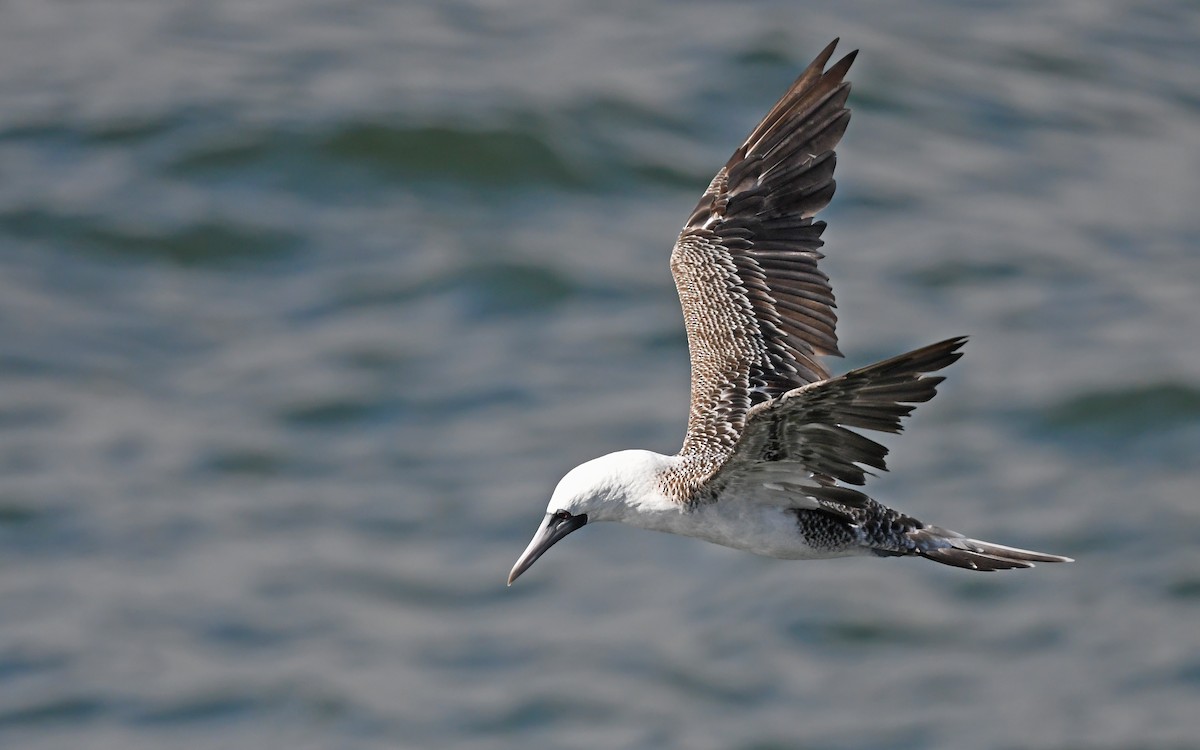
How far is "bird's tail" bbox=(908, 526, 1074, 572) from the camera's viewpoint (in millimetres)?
10078

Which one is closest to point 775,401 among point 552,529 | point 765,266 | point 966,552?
point 966,552

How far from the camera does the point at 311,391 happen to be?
23.6 metres

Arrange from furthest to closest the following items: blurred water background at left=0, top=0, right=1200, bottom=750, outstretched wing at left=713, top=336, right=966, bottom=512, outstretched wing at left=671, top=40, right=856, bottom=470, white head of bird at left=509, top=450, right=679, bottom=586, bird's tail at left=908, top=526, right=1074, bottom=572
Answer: blurred water background at left=0, top=0, right=1200, bottom=750 < outstretched wing at left=671, top=40, right=856, bottom=470 < white head of bird at left=509, top=450, right=679, bottom=586 < bird's tail at left=908, top=526, right=1074, bottom=572 < outstretched wing at left=713, top=336, right=966, bottom=512

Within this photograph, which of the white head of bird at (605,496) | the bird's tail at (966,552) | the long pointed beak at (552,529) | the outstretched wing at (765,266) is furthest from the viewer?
the outstretched wing at (765,266)

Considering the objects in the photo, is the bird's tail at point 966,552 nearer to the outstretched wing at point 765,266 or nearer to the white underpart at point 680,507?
the white underpart at point 680,507

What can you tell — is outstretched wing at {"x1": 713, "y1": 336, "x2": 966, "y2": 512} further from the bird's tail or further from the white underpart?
the bird's tail

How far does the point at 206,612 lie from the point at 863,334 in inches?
357

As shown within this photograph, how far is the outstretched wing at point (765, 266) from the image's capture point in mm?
11195

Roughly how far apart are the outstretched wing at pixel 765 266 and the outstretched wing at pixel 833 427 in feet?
3.71

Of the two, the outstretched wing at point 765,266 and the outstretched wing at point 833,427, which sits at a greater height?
the outstretched wing at point 765,266

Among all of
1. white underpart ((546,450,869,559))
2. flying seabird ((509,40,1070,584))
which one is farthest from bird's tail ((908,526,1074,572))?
white underpart ((546,450,869,559))

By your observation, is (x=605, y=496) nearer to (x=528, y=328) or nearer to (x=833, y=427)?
(x=833, y=427)

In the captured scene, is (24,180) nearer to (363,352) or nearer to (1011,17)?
(363,352)

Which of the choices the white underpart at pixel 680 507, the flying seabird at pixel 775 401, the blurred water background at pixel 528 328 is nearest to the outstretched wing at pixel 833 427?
the flying seabird at pixel 775 401
